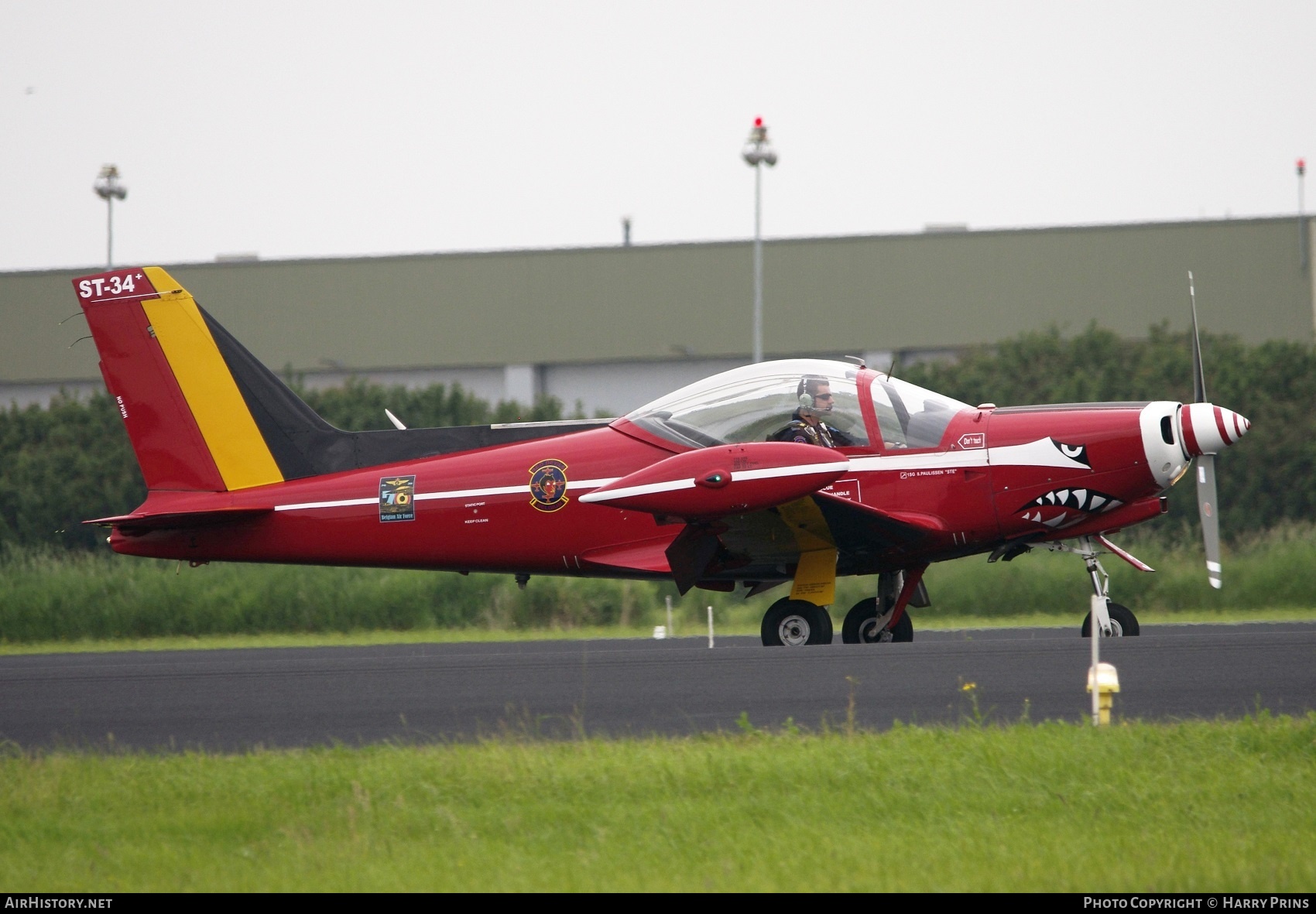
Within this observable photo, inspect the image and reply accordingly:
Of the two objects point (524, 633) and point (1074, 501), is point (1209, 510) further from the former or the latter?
point (524, 633)

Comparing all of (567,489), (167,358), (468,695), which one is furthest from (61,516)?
(468,695)

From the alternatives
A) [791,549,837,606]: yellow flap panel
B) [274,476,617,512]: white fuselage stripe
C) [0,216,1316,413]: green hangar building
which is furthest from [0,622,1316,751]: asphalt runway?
[0,216,1316,413]: green hangar building

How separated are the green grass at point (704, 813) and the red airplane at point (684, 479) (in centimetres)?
362

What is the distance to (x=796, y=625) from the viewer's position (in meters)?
11.7

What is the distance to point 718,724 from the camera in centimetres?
813

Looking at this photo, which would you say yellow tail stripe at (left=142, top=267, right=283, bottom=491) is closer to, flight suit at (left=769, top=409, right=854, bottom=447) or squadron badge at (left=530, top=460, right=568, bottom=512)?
squadron badge at (left=530, top=460, right=568, bottom=512)

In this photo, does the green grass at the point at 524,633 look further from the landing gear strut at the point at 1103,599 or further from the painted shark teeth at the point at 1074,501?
the painted shark teeth at the point at 1074,501

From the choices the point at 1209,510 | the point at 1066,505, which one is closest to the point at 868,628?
the point at 1066,505

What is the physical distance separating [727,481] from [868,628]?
8.50 ft

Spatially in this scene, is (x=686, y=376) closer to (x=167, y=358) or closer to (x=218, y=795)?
(x=167, y=358)

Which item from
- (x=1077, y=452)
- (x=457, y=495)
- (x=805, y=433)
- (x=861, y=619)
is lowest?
(x=861, y=619)

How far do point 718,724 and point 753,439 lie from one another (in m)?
3.80

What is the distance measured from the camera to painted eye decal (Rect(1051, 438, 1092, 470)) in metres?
11.5

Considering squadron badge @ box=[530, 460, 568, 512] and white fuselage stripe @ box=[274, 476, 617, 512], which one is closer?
white fuselage stripe @ box=[274, 476, 617, 512]
